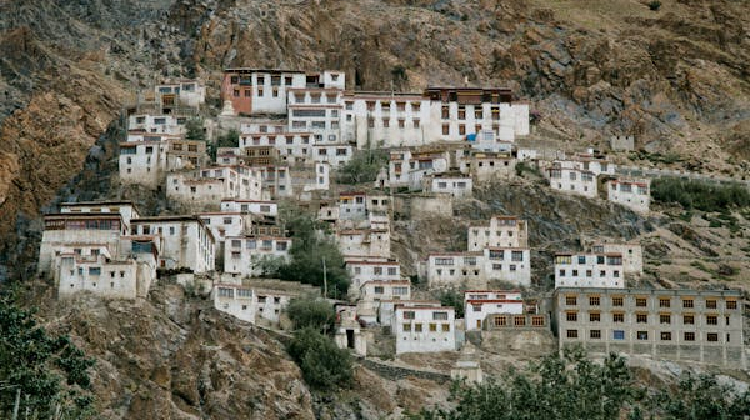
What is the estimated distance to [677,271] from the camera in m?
113

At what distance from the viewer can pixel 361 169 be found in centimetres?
12038

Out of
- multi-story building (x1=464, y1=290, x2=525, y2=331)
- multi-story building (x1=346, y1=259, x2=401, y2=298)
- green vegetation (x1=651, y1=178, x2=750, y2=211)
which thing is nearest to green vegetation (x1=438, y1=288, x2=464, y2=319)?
multi-story building (x1=464, y1=290, x2=525, y2=331)

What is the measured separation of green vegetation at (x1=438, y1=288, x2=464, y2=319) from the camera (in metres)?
105

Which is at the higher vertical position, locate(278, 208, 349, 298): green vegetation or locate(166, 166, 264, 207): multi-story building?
locate(166, 166, 264, 207): multi-story building

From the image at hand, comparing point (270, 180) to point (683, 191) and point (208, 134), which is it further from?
point (683, 191)

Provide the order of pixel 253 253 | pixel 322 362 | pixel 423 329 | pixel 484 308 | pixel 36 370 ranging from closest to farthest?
pixel 36 370 < pixel 322 362 < pixel 423 329 < pixel 484 308 < pixel 253 253

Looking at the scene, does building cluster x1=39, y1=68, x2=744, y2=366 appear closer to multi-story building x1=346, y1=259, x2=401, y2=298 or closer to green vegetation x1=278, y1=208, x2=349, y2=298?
multi-story building x1=346, y1=259, x2=401, y2=298

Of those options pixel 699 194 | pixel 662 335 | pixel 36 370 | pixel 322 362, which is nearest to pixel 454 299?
pixel 662 335

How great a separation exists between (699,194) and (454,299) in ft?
88.6

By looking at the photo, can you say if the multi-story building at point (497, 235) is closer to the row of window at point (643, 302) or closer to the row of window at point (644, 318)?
the row of window at point (643, 302)

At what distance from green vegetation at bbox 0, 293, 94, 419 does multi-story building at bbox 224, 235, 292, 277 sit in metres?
25.8

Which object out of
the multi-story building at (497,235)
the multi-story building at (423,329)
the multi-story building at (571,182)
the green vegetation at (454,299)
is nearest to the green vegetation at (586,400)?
the multi-story building at (423,329)

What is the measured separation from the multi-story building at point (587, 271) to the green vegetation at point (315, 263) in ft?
41.9

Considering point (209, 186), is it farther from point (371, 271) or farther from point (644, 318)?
point (644, 318)
